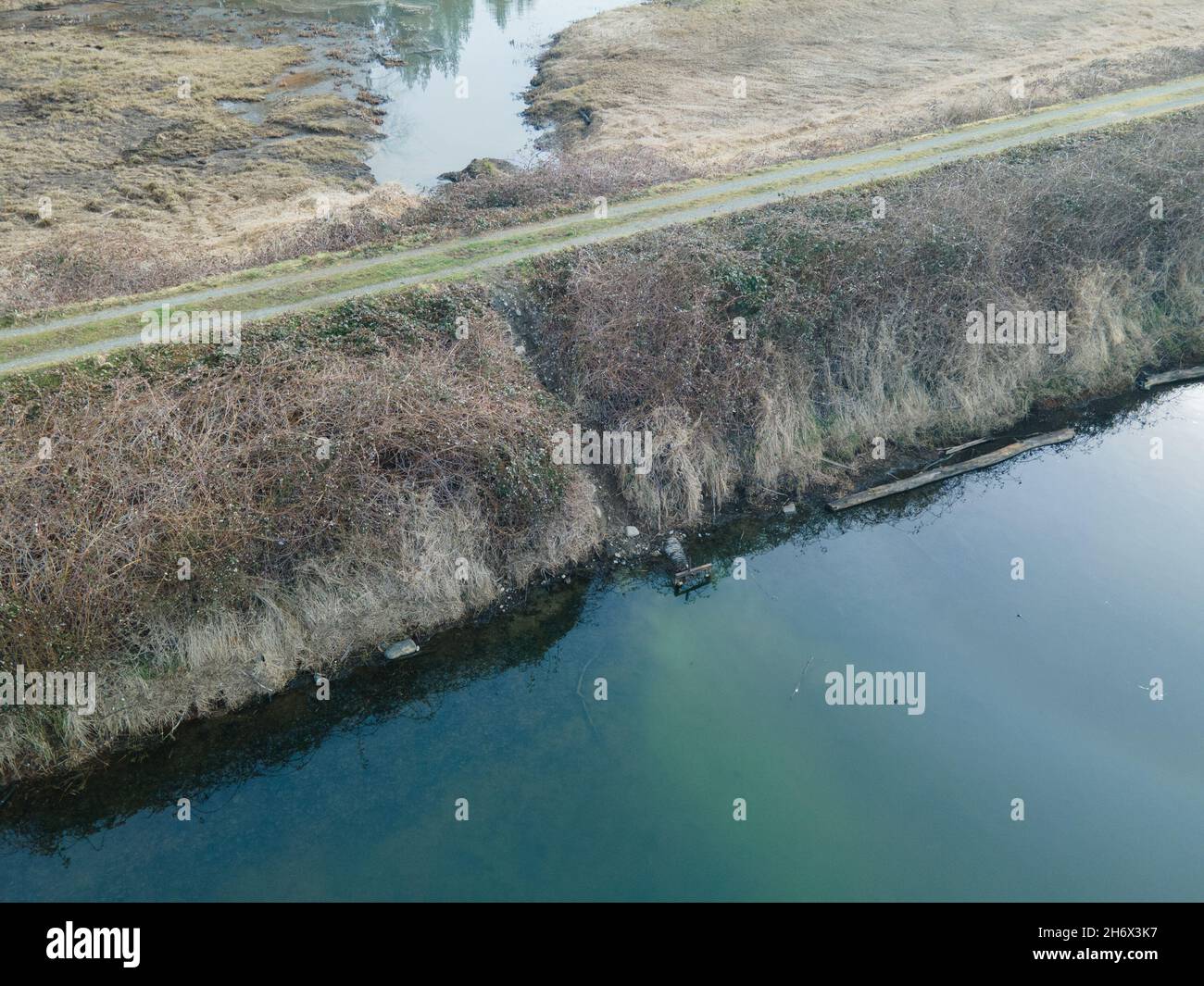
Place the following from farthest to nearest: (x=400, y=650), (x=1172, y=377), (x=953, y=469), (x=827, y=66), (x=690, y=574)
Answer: (x=827, y=66) → (x=1172, y=377) → (x=953, y=469) → (x=690, y=574) → (x=400, y=650)

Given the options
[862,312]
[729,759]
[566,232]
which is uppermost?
[566,232]

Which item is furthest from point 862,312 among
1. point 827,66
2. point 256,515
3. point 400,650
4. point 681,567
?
point 827,66

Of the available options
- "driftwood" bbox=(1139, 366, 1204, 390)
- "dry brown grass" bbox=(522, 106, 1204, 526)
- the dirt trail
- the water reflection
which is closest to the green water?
the water reflection

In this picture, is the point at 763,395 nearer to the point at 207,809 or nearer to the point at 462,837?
the point at 462,837

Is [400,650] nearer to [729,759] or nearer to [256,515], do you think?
[256,515]

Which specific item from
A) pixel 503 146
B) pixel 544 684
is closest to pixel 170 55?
pixel 503 146

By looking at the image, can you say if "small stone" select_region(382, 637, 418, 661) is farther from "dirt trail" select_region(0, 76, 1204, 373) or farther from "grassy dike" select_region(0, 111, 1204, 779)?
"dirt trail" select_region(0, 76, 1204, 373)

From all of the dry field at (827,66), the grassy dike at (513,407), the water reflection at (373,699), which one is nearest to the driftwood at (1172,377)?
the grassy dike at (513,407)
